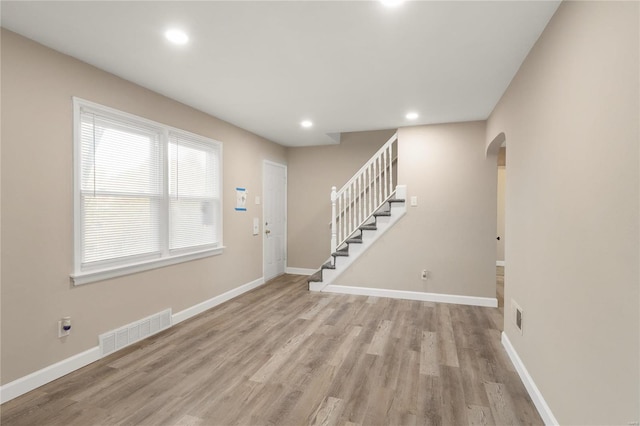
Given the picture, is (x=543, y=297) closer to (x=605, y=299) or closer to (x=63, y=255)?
(x=605, y=299)

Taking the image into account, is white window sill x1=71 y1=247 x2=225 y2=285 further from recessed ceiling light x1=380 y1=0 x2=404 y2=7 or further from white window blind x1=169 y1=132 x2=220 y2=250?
recessed ceiling light x1=380 y1=0 x2=404 y2=7

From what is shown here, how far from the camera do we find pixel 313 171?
6215 mm

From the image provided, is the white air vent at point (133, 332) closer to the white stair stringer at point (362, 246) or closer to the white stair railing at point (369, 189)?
the white stair stringer at point (362, 246)

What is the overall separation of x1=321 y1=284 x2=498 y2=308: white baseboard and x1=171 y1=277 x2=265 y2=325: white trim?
1.22m

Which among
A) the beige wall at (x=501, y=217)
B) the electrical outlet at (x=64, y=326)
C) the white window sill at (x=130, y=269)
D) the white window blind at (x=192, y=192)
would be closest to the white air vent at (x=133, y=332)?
the electrical outlet at (x=64, y=326)

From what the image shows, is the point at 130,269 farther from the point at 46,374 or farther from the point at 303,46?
the point at 303,46

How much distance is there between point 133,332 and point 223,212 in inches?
73.6

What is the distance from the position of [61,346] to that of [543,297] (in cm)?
370

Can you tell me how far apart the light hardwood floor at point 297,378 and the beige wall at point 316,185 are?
250 cm

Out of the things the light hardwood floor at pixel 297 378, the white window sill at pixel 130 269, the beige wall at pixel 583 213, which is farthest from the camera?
the white window sill at pixel 130 269

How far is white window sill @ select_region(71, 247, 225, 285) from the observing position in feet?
8.69

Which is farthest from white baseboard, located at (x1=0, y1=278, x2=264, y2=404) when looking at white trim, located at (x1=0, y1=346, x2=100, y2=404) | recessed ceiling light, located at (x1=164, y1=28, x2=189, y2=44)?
recessed ceiling light, located at (x1=164, y1=28, x2=189, y2=44)

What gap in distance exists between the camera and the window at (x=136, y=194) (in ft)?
8.87

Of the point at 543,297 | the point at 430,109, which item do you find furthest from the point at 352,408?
the point at 430,109
